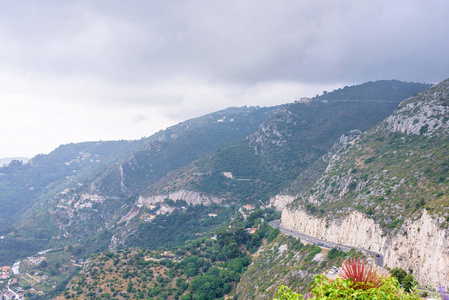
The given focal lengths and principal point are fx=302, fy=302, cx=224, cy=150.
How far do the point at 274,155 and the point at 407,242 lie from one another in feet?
297

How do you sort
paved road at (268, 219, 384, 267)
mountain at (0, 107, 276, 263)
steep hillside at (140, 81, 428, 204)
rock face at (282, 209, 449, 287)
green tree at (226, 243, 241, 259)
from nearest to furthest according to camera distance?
rock face at (282, 209, 449, 287) → paved road at (268, 219, 384, 267) → green tree at (226, 243, 241, 259) → steep hillside at (140, 81, 428, 204) → mountain at (0, 107, 276, 263)

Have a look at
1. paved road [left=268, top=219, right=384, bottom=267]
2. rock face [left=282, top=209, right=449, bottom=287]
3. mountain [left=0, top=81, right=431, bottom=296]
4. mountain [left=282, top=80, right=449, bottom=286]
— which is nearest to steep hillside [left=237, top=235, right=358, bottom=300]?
paved road [left=268, top=219, right=384, bottom=267]

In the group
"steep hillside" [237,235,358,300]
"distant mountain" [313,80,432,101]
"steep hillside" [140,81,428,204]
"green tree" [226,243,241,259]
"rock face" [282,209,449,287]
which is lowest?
"green tree" [226,243,241,259]

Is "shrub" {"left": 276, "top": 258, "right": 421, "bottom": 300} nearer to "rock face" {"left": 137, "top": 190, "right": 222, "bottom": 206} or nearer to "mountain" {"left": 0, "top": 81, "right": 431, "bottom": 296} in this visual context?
"mountain" {"left": 0, "top": 81, "right": 431, "bottom": 296}

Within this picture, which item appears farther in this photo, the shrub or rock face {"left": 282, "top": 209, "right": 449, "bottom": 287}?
rock face {"left": 282, "top": 209, "right": 449, "bottom": 287}

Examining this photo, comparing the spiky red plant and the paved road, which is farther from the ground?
the spiky red plant

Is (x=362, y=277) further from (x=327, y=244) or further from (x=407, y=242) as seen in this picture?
(x=327, y=244)

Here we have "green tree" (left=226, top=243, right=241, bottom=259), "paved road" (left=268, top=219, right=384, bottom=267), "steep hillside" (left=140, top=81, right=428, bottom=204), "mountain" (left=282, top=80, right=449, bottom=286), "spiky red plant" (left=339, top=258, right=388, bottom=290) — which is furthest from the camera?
"steep hillside" (left=140, top=81, right=428, bottom=204)

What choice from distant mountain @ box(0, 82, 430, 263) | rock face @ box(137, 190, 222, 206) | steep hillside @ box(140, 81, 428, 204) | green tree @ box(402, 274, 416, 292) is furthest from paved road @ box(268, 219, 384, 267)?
rock face @ box(137, 190, 222, 206)

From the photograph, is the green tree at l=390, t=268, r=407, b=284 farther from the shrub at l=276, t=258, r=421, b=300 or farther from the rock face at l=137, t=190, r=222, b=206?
the rock face at l=137, t=190, r=222, b=206

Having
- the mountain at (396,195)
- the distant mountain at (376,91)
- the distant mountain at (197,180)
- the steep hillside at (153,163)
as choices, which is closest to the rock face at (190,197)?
the distant mountain at (197,180)

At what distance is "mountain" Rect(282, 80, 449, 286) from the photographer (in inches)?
1189

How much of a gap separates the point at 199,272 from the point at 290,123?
8729cm

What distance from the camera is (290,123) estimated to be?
435 ft
